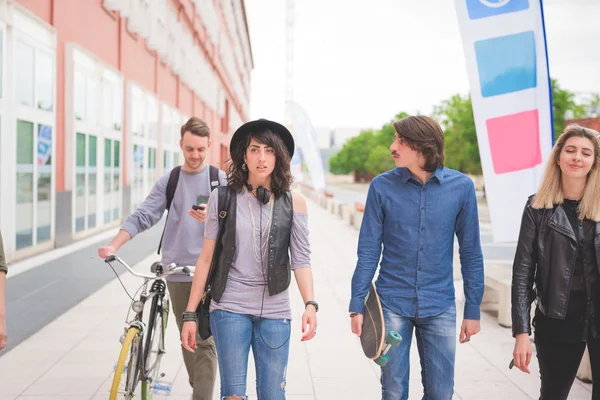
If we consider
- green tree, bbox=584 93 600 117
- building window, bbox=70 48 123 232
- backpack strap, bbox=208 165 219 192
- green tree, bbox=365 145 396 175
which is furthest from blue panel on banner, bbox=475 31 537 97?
green tree, bbox=365 145 396 175

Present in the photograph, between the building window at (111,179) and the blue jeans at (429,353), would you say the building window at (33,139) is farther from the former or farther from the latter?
the blue jeans at (429,353)

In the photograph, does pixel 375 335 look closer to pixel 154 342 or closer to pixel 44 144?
pixel 154 342

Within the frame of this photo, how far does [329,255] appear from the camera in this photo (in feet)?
45.6

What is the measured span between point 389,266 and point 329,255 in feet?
35.1

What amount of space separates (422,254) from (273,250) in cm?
70

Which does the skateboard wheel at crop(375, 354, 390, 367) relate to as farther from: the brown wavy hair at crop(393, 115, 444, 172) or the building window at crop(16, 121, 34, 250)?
the building window at crop(16, 121, 34, 250)

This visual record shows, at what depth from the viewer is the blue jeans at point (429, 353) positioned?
126 inches

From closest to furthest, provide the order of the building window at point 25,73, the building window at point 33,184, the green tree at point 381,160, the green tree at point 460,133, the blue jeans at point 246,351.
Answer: the blue jeans at point 246,351 → the building window at point 25,73 → the building window at point 33,184 → the green tree at point 460,133 → the green tree at point 381,160

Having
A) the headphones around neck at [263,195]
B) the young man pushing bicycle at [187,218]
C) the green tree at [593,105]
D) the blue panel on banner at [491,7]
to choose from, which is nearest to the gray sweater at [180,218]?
the young man pushing bicycle at [187,218]

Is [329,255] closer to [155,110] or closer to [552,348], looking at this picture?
[552,348]

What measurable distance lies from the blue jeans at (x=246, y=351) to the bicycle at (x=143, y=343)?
2.59ft

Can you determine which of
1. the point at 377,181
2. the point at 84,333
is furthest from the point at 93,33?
the point at 377,181

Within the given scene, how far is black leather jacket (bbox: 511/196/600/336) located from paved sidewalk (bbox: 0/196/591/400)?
2025 millimetres

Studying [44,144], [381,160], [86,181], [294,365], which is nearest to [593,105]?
[86,181]
